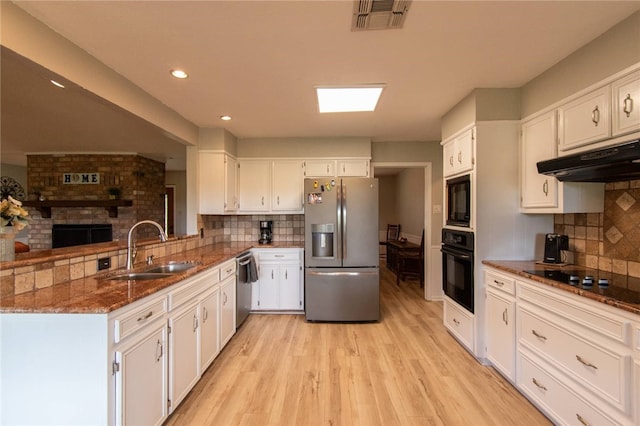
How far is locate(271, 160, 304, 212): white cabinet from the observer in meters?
4.11

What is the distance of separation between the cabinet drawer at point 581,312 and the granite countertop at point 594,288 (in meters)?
0.06

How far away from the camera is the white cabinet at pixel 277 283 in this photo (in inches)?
150

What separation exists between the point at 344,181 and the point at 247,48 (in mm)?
1902

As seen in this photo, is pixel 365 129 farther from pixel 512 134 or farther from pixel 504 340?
pixel 504 340

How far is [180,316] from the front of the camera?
6.41ft

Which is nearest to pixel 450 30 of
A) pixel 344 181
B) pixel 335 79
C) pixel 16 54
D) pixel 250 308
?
pixel 335 79

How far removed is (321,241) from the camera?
354cm

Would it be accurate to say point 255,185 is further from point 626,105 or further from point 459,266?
point 626,105

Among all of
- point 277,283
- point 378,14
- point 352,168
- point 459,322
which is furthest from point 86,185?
point 459,322

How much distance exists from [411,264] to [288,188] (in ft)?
10.1

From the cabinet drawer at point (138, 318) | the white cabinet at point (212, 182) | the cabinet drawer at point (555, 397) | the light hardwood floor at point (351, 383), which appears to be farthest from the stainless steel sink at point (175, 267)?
the cabinet drawer at point (555, 397)

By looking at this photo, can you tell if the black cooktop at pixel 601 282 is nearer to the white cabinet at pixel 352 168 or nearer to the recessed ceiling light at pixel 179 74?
the white cabinet at pixel 352 168

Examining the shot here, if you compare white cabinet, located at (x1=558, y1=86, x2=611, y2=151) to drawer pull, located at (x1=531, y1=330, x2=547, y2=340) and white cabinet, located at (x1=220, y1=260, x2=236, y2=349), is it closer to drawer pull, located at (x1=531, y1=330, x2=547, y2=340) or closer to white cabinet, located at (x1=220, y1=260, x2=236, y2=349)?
drawer pull, located at (x1=531, y1=330, x2=547, y2=340)

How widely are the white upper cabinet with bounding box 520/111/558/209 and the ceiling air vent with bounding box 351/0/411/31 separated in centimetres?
147
